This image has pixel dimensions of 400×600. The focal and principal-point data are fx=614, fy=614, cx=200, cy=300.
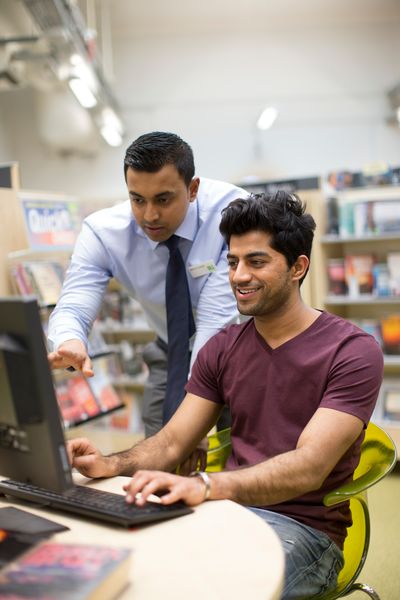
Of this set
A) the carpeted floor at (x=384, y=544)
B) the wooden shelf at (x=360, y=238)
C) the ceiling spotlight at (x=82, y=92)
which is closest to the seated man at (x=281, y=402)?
the carpeted floor at (x=384, y=544)

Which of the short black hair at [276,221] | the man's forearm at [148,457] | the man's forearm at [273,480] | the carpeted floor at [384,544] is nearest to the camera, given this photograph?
the man's forearm at [273,480]

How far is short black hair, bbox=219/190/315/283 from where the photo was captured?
164 centimetres

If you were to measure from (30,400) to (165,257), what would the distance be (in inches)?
52.5

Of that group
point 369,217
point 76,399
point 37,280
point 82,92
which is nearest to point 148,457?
point 37,280

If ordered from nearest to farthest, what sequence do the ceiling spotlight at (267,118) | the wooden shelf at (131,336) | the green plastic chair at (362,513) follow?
the green plastic chair at (362,513)
the wooden shelf at (131,336)
the ceiling spotlight at (267,118)

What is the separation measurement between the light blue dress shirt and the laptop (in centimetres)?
102

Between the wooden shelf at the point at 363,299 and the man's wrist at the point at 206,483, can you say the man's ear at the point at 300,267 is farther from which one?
the wooden shelf at the point at 363,299

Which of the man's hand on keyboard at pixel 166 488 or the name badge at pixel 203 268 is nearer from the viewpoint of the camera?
the man's hand on keyboard at pixel 166 488

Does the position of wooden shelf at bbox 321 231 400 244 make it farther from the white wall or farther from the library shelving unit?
the white wall

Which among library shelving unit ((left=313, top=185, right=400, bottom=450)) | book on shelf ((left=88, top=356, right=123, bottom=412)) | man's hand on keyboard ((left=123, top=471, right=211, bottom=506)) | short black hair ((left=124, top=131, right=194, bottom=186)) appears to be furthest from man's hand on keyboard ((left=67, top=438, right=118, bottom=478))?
library shelving unit ((left=313, top=185, right=400, bottom=450))

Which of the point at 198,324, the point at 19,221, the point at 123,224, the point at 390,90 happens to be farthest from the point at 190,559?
the point at 390,90

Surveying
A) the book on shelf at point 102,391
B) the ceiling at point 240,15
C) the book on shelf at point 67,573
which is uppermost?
the ceiling at point 240,15

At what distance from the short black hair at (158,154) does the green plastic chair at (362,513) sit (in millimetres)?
954

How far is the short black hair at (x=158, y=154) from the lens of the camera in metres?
1.82
